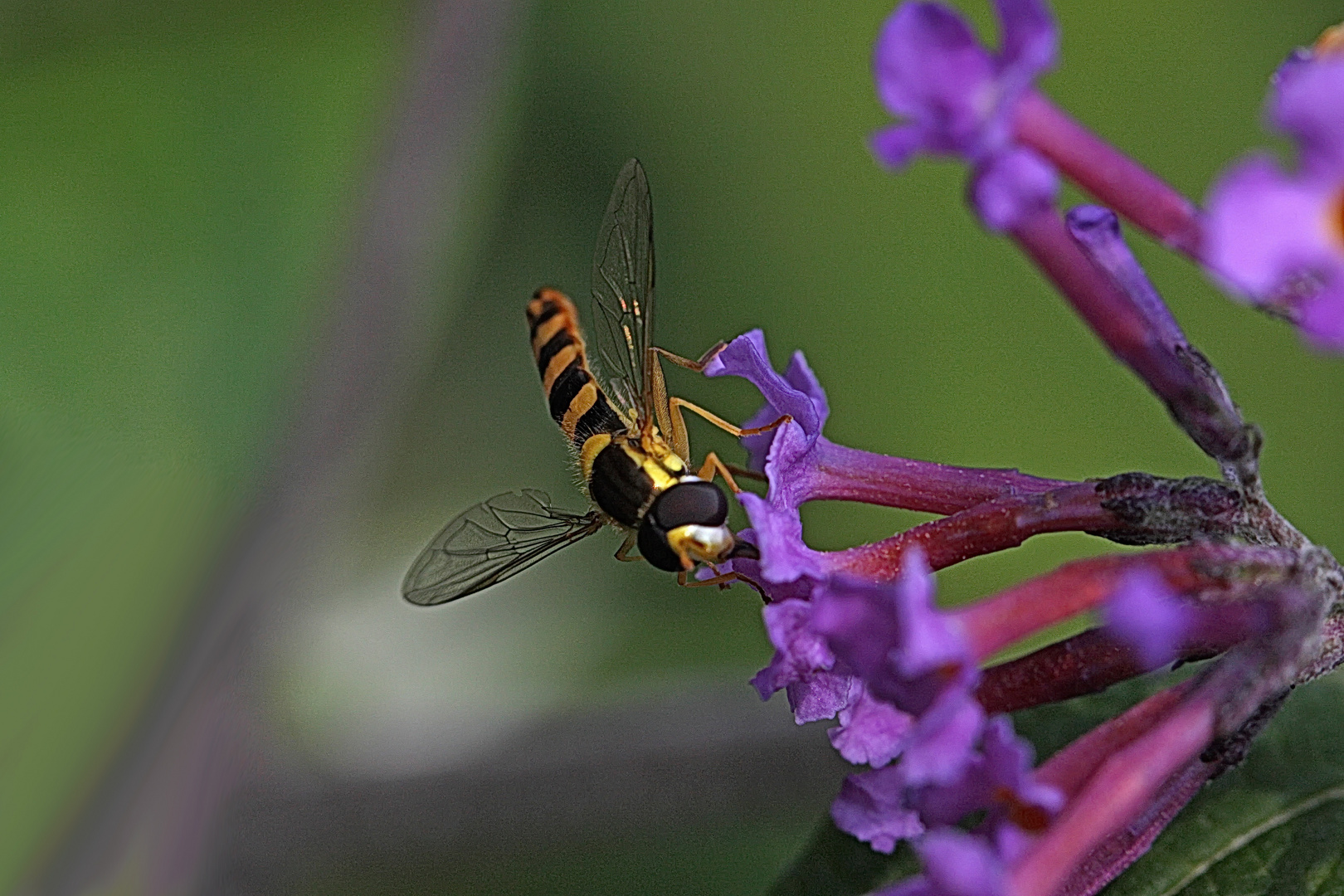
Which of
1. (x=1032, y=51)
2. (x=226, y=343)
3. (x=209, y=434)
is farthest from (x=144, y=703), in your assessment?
(x=1032, y=51)

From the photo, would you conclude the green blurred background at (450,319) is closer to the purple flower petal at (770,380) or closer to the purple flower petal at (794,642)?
the purple flower petal at (770,380)

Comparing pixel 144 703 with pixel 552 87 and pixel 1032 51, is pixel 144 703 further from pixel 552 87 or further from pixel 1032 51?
pixel 1032 51

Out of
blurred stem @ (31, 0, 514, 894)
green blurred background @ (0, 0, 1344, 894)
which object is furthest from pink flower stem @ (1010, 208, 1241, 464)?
blurred stem @ (31, 0, 514, 894)

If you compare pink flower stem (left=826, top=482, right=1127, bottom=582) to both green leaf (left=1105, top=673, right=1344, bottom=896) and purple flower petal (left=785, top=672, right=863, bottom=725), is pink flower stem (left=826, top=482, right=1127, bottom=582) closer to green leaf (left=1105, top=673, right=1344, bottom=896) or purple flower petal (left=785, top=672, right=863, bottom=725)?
purple flower petal (left=785, top=672, right=863, bottom=725)

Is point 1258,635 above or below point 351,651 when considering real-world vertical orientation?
below

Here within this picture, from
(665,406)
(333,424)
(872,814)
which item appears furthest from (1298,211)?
(333,424)

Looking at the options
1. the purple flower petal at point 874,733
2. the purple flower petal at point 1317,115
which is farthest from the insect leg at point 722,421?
the purple flower petal at point 1317,115
